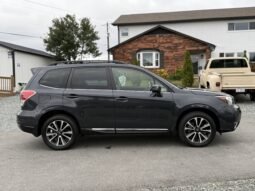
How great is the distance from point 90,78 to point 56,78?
2.39ft

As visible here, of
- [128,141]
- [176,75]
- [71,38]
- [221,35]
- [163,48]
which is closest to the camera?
[128,141]

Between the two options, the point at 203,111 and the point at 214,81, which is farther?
the point at 214,81

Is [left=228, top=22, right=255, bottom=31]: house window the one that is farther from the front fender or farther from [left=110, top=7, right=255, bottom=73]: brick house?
the front fender

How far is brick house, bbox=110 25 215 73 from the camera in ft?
86.9

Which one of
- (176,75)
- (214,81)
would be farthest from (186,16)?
(214,81)

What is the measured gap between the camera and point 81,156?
609 centimetres

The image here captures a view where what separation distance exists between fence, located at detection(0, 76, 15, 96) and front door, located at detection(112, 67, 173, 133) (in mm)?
14395

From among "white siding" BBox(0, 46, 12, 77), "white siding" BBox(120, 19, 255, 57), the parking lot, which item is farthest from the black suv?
"white siding" BBox(120, 19, 255, 57)

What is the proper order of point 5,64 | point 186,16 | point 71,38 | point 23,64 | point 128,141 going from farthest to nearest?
point 71,38
point 186,16
point 23,64
point 5,64
point 128,141

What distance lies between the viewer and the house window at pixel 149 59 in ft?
88.2

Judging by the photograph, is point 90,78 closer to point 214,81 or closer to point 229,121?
point 229,121

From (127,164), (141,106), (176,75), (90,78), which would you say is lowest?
(127,164)

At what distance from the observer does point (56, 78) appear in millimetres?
6680

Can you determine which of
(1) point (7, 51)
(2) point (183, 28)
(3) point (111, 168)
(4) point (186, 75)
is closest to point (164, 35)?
(2) point (183, 28)
